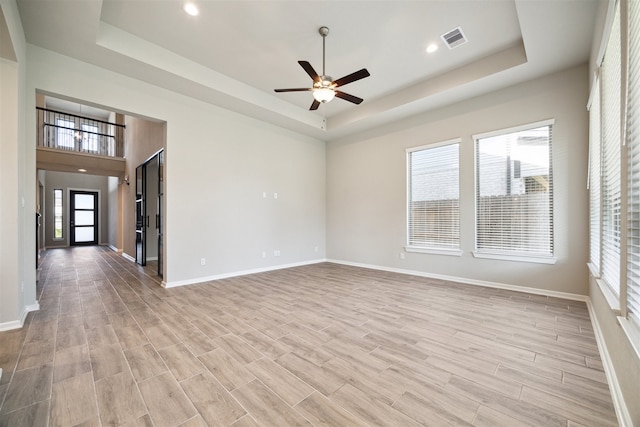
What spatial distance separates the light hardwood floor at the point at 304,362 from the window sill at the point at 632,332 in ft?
1.88

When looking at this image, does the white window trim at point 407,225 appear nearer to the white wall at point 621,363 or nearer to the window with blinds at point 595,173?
the window with blinds at point 595,173

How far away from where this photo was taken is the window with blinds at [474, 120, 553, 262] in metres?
3.89

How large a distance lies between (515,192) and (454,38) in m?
2.51

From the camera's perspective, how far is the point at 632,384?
52.3 inches

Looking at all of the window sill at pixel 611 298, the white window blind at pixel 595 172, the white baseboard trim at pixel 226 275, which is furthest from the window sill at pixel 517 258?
the white baseboard trim at pixel 226 275

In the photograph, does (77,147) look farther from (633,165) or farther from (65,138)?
(633,165)

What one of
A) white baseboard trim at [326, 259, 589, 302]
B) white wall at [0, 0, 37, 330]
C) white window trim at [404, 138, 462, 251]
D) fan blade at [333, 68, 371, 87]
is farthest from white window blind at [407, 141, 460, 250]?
white wall at [0, 0, 37, 330]

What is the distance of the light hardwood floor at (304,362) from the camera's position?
154 centimetres

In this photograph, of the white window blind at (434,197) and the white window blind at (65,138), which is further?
the white window blind at (65,138)

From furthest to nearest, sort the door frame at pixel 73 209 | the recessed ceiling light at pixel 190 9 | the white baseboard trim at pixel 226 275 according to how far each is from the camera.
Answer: the door frame at pixel 73 209, the white baseboard trim at pixel 226 275, the recessed ceiling light at pixel 190 9

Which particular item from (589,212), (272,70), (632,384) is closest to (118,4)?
(272,70)

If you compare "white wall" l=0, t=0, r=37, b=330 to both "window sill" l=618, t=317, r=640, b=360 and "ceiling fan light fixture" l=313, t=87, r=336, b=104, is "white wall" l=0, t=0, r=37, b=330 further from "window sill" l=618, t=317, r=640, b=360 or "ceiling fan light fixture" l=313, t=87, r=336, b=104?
"window sill" l=618, t=317, r=640, b=360

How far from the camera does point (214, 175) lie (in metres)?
4.91

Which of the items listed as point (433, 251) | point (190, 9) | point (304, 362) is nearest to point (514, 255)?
point (433, 251)
